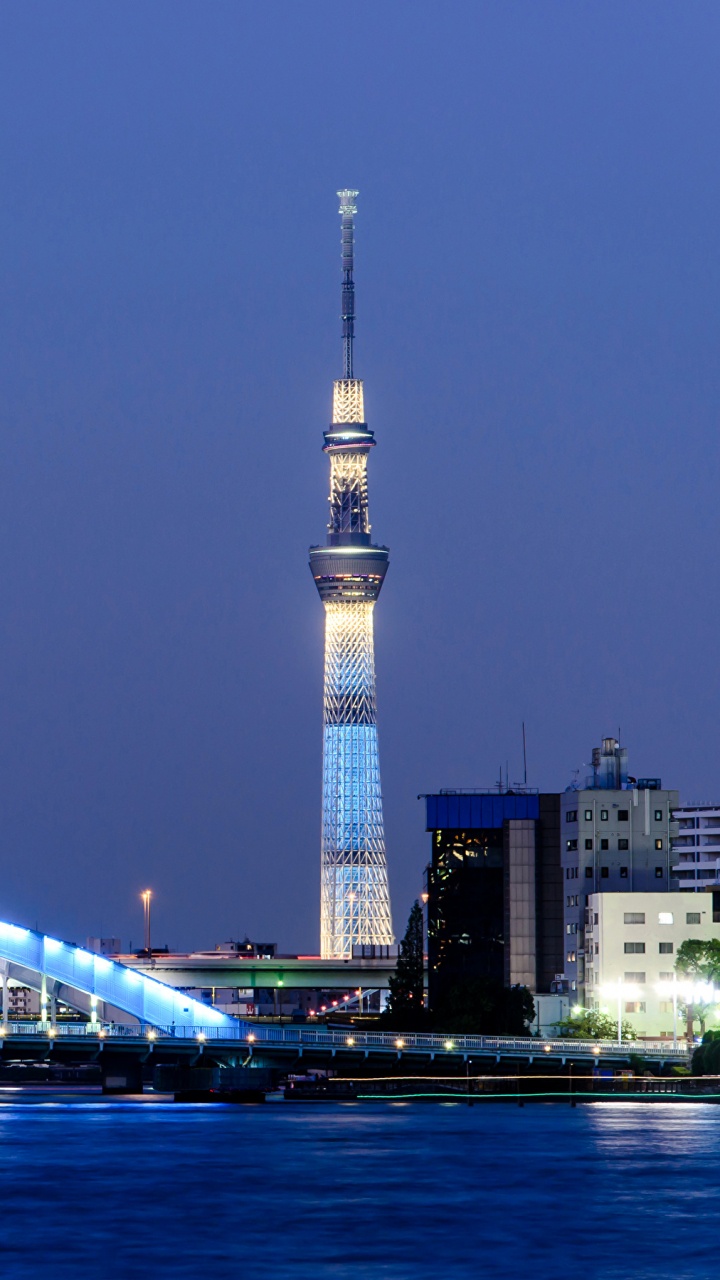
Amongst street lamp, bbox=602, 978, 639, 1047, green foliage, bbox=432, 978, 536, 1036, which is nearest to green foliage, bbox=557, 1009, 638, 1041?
street lamp, bbox=602, 978, 639, 1047

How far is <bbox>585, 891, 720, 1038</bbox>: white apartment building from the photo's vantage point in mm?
168250

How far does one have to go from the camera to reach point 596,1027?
16250 centimetres

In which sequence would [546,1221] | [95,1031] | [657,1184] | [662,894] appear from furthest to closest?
[662,894] < [95,1031] < [657,1184] < [546,1221]

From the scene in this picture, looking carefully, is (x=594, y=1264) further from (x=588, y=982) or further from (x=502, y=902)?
(x=502, y=902)

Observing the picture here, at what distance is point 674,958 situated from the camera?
170 meters

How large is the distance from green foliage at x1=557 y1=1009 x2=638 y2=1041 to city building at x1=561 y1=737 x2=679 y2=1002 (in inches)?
661

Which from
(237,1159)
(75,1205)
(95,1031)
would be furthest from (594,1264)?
(95,1031)

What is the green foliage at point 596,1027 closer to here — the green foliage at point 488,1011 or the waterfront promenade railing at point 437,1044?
the green foliage at point 488,1011

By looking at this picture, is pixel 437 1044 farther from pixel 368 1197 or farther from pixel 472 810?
pixel 368 1197

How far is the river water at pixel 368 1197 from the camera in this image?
74688mm

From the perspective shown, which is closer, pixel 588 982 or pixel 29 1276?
pixel 29 1276

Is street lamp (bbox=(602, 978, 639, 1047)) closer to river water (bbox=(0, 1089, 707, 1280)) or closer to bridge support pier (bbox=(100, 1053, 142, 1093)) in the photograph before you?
bridge support pier (bbox=(100, 1053, 142, 1093))

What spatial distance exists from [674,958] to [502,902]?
2615 cm

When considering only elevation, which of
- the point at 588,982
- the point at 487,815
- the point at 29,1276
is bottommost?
the point at 29,1276
